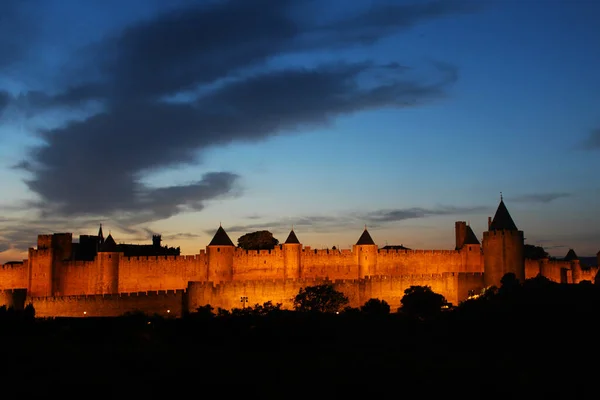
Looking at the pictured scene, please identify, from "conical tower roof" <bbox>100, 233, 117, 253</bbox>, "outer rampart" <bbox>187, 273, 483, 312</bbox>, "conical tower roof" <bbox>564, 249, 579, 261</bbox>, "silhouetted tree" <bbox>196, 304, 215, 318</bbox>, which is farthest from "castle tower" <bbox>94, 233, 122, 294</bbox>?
"conical tower roof" <bbox>564, 249, 579, 261</bbox>

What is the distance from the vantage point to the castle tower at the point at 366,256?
62531 millimetres

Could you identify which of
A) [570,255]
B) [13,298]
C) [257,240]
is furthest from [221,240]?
[570,255]

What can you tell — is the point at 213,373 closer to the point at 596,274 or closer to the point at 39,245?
the point at 39,245

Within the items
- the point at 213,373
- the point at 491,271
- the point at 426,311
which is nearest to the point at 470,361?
the point at 213,373

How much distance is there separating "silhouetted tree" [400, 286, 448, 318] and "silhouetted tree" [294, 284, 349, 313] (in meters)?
3.72

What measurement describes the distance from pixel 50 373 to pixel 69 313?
103ft

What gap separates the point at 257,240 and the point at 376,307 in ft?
97.4

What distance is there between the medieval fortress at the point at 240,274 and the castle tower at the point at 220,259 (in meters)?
0.06

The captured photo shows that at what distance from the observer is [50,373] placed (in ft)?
75.6

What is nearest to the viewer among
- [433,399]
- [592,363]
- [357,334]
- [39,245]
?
[433,399]

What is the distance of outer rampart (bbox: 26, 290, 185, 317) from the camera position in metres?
52.8

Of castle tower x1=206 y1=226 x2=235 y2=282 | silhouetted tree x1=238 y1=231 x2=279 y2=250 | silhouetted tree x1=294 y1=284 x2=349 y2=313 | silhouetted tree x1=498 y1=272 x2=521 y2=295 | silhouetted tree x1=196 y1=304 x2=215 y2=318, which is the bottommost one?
silhouetted tree x1=196 y1=304 x2=215 y2=318

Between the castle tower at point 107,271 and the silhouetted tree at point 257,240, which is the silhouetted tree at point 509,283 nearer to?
the castle tower at point 107,271

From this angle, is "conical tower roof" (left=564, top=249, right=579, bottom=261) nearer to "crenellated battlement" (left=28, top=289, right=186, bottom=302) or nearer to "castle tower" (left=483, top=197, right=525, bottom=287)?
"castle tower" (left=483, top=197, right=525, bottom=287)
